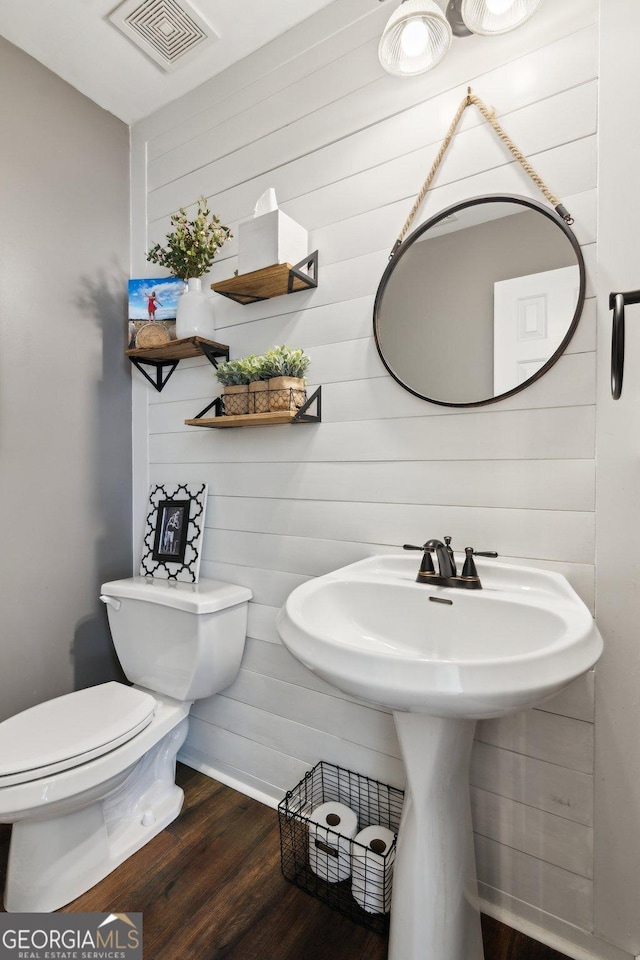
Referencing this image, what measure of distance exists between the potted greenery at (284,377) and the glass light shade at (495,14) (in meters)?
0.86

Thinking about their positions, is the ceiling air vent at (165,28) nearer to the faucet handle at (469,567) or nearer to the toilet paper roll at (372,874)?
the faucet handle at (469,567)

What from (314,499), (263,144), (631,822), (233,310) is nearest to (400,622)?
(314,499)

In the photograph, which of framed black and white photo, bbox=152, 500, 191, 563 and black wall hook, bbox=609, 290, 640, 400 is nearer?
black wall hook, bbox=609, 290, 640, 400

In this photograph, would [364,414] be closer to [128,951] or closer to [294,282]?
[294,282]

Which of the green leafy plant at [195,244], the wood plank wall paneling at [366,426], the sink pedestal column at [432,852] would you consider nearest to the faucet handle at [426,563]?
the wood plank wall paneling at [366,426]

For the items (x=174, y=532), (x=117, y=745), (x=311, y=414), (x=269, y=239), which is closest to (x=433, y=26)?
(x=269, y=239)

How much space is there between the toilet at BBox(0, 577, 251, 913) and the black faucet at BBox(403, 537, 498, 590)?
28.2 inches

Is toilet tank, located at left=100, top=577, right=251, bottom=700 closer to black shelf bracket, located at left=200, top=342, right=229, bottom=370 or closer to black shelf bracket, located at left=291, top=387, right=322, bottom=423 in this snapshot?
black shelf bracket, located at left=291, top=387, right=322, bottom=423

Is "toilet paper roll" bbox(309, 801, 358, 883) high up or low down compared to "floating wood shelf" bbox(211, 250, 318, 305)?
down

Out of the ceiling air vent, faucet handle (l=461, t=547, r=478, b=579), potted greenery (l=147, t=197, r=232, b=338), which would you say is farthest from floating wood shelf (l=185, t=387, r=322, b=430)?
the ceiling air vent

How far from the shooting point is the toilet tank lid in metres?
1.52

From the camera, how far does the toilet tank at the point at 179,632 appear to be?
153cm

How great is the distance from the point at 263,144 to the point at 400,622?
1589mm

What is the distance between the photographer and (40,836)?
122 cm
